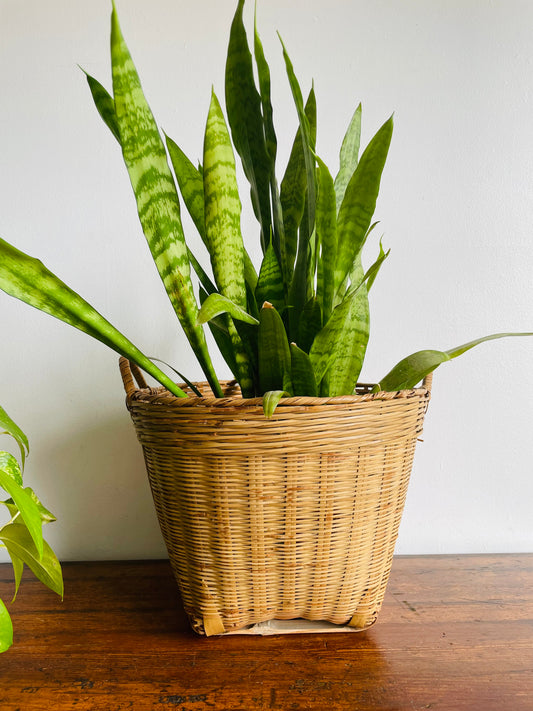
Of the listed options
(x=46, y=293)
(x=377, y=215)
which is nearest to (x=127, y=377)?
(x=46, y=293)

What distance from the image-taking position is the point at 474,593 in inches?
25.4

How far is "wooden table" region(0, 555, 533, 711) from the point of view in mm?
438

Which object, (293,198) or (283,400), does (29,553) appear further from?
(293,198)

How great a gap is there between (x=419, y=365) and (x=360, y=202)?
0.50 feet

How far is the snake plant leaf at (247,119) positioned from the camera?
1.69 ft

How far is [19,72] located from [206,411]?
631mm

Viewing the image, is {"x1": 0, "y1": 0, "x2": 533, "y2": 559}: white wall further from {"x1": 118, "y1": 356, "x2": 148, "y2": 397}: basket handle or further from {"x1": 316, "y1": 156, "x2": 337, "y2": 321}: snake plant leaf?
{"x1": 316, "y1": 156, "x2": 337, "y2": 321}: snake plant leaf

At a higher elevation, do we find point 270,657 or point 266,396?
point 266,396

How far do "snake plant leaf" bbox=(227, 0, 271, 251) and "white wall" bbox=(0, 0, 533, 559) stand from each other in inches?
10.5

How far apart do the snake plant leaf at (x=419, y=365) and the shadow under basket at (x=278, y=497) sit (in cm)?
2

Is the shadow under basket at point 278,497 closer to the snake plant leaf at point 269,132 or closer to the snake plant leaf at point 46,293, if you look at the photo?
the snake plant leaf at point 46,293

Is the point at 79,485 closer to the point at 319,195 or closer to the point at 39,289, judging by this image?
the point at 39,289

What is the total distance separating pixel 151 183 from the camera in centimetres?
48

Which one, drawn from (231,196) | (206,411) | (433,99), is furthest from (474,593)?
(433,99)
